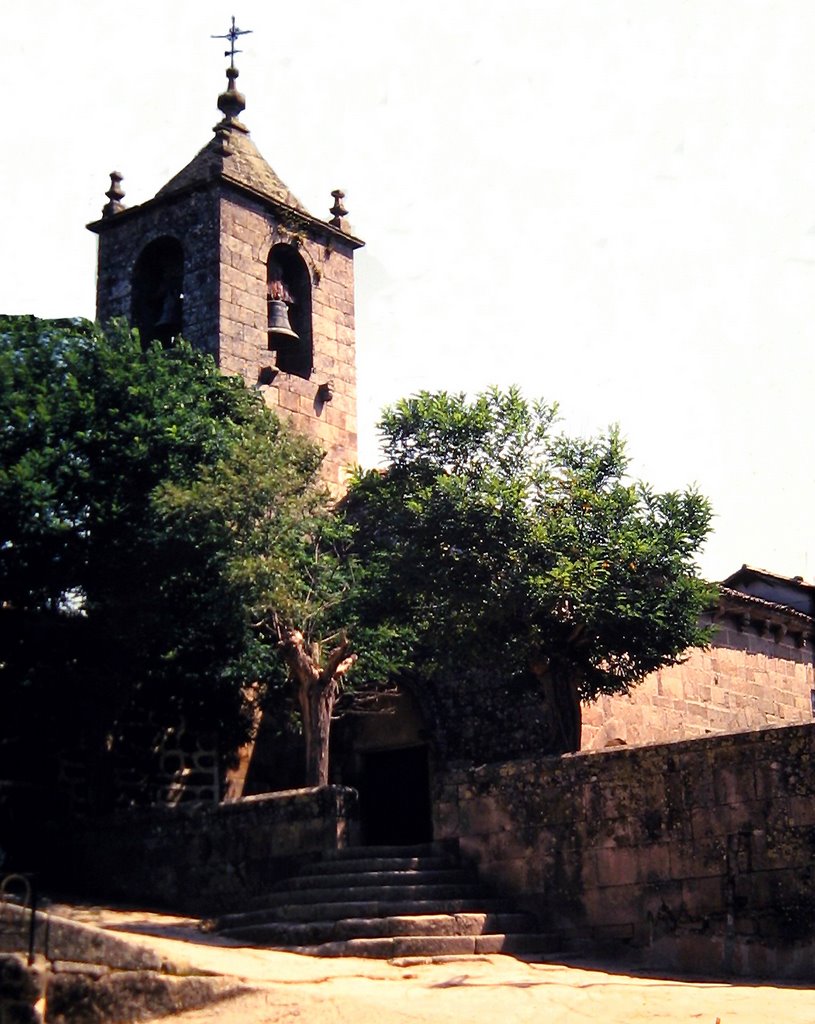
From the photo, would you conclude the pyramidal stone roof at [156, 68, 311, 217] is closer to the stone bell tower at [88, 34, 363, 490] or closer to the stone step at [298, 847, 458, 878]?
the stone bell tower at [88, 34, 363, 490]

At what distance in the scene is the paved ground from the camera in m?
12.1

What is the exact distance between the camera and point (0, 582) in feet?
66.0

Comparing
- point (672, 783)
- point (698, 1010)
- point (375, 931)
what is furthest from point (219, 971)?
point (672, 783)

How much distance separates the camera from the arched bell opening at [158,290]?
27.9 metres

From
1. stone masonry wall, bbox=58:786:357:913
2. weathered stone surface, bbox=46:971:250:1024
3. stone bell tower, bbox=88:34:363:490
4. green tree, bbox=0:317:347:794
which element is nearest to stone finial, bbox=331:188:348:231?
stone bell tower, bbox=88:34:363:490

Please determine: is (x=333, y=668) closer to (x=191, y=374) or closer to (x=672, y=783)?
(x=191, y=374)

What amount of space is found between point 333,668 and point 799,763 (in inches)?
315

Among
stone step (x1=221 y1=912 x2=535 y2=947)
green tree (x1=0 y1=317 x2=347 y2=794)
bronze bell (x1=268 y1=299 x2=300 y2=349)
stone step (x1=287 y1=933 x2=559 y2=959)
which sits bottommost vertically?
stone step (x1=287 y1=933 x2=559 y2=959)

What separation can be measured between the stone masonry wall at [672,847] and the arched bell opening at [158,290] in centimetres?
A: 1359

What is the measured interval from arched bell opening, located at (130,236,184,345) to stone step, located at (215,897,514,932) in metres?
13.8

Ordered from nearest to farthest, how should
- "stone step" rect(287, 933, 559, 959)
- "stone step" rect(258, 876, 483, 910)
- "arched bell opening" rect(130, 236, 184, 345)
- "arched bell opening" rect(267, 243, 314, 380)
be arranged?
"stone step" rect(287, 933, 559, 959), "stone step" rect(258, 876, 483, 910), "arched bell opening" rect(130, 236, 184, 345), "arched bell opening" rect(267, 243, 314, 380)

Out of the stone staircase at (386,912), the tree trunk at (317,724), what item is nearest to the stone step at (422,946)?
the stone staircase at (386,912)

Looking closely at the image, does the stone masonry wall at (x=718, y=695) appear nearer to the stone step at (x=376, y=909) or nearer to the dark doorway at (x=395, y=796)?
the dark doorway at (x=395, y=796)

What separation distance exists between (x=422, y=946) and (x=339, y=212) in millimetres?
18078
